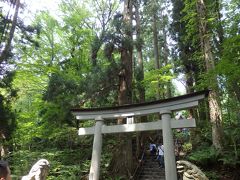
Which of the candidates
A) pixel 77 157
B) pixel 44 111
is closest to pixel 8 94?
pixel 44 111

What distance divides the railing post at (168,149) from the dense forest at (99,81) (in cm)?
249

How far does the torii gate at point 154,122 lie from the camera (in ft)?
22.7

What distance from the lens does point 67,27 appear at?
14.9 meters

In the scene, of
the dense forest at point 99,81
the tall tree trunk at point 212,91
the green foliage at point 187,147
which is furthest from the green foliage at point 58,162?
the tall tree trunk at point 212,91

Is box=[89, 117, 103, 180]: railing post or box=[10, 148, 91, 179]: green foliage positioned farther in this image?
box=[10, 148, 91, 179]: green foliage

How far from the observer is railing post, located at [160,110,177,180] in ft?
22.5

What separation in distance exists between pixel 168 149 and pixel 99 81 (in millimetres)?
4545

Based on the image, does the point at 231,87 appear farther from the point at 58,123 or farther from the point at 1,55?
the point at 1,55

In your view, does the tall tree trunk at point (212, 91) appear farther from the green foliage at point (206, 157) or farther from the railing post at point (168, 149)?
the railing post at point (168, 149)

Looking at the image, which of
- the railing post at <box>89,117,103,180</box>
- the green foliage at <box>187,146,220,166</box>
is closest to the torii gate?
the railing post at <box>89,117,103,180</box>

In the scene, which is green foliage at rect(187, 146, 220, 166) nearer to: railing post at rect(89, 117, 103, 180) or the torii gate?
the torii gate

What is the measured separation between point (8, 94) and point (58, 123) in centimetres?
293

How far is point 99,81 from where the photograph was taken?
407 inches

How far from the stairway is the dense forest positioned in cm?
A: 66
